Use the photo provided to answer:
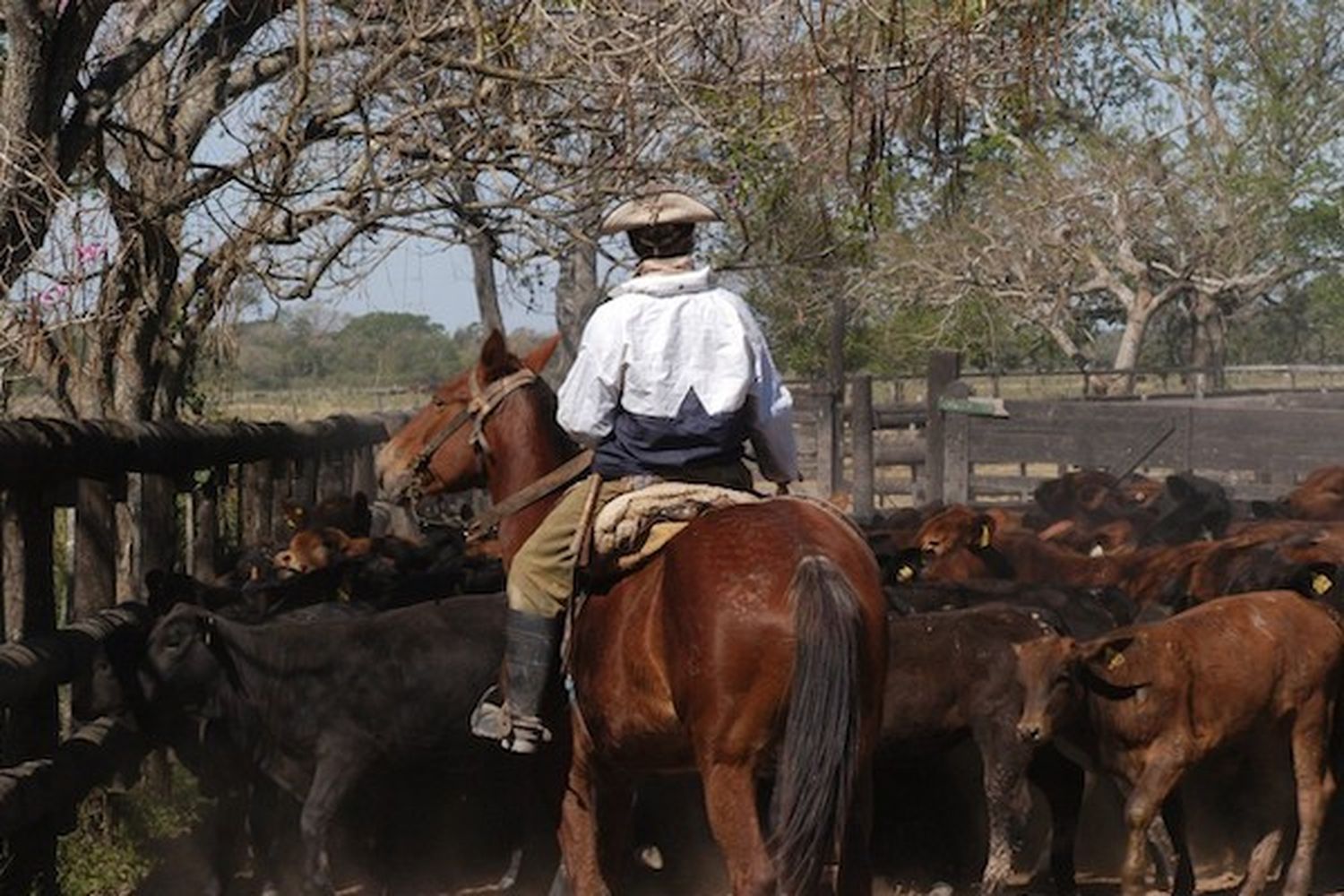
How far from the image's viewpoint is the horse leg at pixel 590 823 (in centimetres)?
717

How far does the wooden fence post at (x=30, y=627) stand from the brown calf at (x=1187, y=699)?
11.7 ft

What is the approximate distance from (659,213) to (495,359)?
1419 millimetres

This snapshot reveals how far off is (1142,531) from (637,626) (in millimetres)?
9269

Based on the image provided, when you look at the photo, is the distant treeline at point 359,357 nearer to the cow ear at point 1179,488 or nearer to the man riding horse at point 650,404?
the cow ear at point 1179,488

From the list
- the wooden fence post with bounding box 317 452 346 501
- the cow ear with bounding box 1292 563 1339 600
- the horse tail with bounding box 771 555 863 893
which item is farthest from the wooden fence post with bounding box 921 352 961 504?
the horse tail with bounding box 771 555 863 893

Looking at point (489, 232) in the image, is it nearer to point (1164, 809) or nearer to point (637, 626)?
point (1164, 809)

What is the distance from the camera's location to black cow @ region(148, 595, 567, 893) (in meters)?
9.09

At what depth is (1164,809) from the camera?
9156 millimetres

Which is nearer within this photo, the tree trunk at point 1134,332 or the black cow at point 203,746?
the black cow at point 203,746

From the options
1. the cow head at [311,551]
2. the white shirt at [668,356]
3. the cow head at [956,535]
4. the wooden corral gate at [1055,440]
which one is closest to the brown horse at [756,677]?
the white shirt at [668,356]

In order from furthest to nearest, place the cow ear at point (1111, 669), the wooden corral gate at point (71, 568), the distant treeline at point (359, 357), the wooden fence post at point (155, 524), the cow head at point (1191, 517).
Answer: the distant treeline at point (359, 357)
the cow head at point (1191, 517)
the wooden fence post at point (155, 524)
the cow ear at point (1111, 669)
the wooden corral gate at point (71, 568)

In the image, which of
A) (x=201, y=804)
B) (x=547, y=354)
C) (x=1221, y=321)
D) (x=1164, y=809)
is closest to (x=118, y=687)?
(x=201, y=804)

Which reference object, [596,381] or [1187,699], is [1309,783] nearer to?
[1187,699]

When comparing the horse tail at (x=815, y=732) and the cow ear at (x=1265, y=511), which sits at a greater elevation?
the horse tail at (x=815, y=732)
